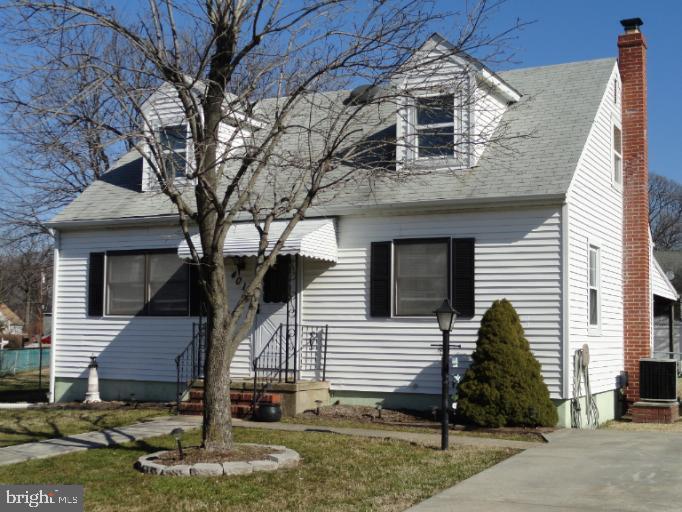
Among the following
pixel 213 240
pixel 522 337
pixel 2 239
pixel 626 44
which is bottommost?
pixel 522 337

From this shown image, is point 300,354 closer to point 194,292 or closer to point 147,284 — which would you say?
point 194,292

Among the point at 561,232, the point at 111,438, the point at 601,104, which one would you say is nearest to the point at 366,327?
the point at 561,232

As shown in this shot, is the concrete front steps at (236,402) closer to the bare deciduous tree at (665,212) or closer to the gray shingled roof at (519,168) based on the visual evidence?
the gray shingled roof at (519,168)

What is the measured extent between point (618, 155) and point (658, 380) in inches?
174

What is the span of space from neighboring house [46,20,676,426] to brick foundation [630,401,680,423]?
1.77ft

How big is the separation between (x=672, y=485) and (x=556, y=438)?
134 inches

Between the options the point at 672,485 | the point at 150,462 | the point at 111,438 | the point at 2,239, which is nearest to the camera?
the point at 672,485

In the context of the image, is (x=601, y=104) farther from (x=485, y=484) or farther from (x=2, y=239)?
(x=2, y=239)

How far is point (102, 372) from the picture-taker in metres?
17.2

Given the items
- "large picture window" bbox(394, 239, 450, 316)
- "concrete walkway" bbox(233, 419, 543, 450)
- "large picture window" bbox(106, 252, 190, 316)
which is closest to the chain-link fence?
"large picture window" bbox(106, 252, 190, 316)

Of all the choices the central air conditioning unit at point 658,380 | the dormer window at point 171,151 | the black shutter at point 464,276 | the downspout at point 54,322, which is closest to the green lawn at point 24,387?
the downspout at point 54,322

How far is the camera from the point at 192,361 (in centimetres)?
1583

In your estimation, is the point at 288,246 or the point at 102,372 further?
the point at 102,372

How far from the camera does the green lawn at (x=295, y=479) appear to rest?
316 inches
